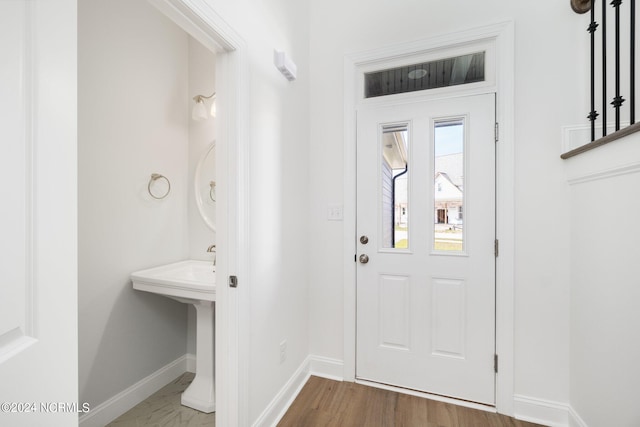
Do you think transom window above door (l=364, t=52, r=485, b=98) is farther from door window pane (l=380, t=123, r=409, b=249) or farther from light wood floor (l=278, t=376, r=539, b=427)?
light wood floor (l=278, t=376, r=539, b=427)

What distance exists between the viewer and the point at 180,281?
1657mm

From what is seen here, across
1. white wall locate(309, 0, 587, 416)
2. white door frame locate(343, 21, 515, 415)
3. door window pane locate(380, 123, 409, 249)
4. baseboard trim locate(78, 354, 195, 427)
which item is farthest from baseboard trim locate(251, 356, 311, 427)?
white wall locate(309, 0, 587, 416)

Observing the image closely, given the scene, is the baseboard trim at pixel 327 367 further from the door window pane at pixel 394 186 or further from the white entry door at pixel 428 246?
the door window pane at pixel 394 186

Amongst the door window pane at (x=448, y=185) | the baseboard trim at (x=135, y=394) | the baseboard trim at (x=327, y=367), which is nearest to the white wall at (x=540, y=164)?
the door window pane at (x=448, y=185)

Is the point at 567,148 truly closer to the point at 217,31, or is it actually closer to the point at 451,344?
the point at 451,344

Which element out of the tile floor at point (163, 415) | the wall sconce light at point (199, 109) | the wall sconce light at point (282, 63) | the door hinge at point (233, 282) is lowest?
the tile floor at point (163, 415)

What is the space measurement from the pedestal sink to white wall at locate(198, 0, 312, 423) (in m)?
0.39

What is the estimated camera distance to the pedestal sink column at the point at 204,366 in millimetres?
1807

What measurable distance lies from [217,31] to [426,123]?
4.41ft

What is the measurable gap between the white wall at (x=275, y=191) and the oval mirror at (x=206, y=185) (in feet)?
2.43

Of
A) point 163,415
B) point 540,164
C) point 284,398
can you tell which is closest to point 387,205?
point 540,164

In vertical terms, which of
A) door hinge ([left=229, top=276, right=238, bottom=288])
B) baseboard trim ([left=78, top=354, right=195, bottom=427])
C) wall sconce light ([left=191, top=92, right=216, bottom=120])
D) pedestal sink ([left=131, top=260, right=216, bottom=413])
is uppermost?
wall sconce light ([left=191, top=92, right=216, bottom=120])

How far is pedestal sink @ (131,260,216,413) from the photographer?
1.66 metres

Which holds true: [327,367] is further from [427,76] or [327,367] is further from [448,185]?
[427,76]
